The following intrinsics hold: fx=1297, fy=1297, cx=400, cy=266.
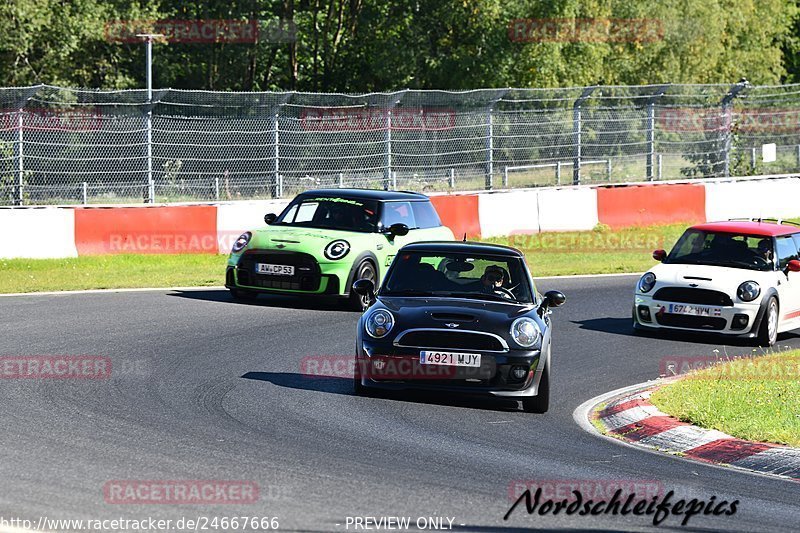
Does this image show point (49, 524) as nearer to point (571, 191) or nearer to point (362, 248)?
point (362, 248)

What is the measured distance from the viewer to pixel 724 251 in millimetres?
16297

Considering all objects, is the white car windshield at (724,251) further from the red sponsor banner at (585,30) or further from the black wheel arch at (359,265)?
the red sponsor banner at (585,30)

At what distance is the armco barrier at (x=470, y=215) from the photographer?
65.9ft

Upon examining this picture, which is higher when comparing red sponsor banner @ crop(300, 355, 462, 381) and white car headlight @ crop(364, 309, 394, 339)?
white car headlight @ crop(364, 309, 394, 339)

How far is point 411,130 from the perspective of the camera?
84.8ft

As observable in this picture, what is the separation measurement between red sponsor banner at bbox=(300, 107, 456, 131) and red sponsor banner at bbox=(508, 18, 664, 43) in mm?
15641

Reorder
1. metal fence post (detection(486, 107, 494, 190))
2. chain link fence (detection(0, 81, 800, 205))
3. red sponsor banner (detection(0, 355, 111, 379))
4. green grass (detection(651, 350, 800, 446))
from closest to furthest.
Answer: green grass (detection(651, 350, 800, 446))
red sponsor banner (detection(0, 355, 111, 379))
chain link fence (detection(0, 81, 800, 205))
metal fence post (detection(486, 107, 494, 190))

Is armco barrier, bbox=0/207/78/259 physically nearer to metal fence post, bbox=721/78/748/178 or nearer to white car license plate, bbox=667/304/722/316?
white car license plate, bbox=667/304/722/316

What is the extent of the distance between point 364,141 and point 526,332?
15.3 m

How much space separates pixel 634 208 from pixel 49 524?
73.0 ft

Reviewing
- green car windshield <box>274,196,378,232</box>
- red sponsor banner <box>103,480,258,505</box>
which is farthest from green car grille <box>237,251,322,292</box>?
red sponsor banner <box>103,480,258,505</box>

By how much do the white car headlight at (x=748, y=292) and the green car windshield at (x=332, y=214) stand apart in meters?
4.74

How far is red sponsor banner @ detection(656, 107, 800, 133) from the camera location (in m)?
29.6

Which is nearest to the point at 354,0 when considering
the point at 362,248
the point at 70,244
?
the point at 70,244
